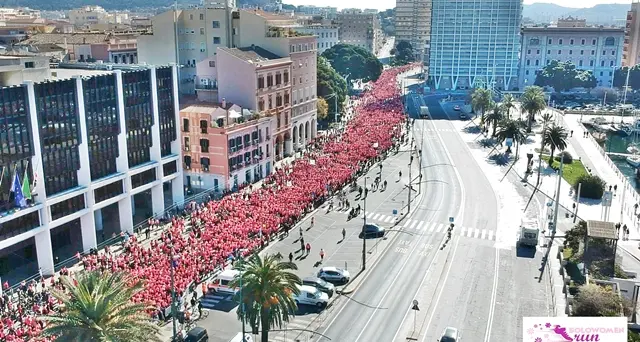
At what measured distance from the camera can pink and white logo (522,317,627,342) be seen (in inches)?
693

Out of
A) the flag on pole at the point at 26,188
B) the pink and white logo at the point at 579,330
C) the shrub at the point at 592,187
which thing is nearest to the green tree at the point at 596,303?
the pink and white logo at the point at 579,330

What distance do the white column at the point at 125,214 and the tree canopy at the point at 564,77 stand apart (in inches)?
4865

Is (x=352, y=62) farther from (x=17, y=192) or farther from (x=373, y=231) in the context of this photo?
(x=17, y=192)

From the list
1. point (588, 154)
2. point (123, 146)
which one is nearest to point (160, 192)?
point (123, 146)

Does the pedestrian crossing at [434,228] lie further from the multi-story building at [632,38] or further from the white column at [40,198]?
the multi-story building at [632,38]

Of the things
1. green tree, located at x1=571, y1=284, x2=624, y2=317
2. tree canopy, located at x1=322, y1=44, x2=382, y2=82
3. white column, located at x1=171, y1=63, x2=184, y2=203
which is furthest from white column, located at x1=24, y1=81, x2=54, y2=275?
tree canopy, located at x1=322, y1=44, x2=382, y2=82

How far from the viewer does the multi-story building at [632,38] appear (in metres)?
165

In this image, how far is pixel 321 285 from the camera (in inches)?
1624

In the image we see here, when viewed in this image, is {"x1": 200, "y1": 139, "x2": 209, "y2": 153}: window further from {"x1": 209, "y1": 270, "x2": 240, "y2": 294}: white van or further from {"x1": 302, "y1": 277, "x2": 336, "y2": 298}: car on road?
{"x1": 302, "y1": 277, "x2": 336, "y2": 298}: car on road

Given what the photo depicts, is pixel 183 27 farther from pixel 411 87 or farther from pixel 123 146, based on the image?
pixel 411 87

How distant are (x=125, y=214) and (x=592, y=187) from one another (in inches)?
1928

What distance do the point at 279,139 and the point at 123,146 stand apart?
101 feet

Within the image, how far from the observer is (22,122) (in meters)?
42.6

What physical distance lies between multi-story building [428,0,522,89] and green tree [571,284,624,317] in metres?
124
